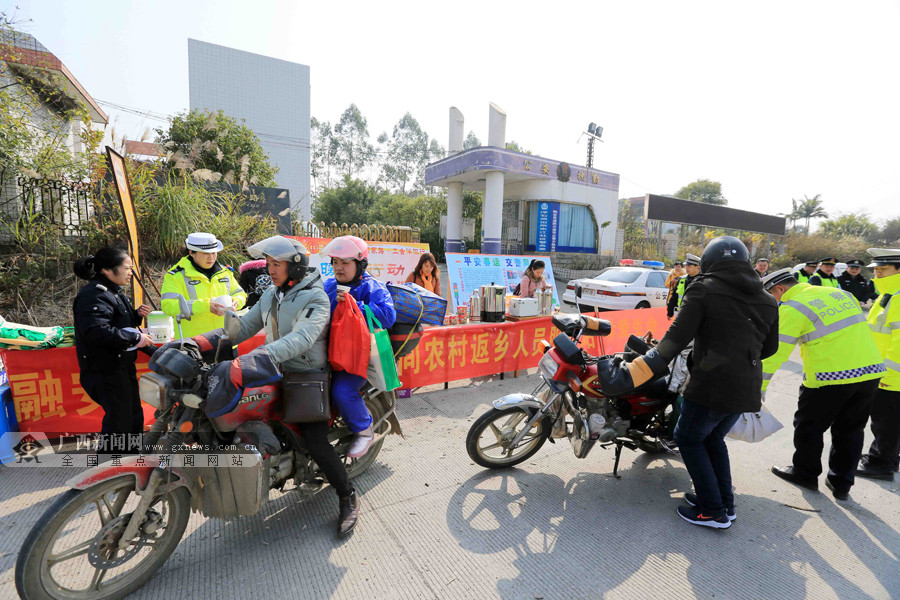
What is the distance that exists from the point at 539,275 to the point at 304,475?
4.38m

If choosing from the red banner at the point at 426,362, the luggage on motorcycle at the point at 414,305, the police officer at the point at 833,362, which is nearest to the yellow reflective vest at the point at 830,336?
the police officer at the point at 833,362

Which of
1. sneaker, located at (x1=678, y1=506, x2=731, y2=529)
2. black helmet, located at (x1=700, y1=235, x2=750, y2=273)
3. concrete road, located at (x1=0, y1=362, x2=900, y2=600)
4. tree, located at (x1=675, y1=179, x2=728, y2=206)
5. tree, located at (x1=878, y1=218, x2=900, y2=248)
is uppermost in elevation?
tree, located at (x1=675, y1=179, x2=728, y2=206)

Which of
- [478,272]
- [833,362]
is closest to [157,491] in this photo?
[833,362]

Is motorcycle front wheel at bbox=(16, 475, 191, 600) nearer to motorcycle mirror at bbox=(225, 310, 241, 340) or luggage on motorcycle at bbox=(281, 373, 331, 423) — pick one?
luggage on motorcycle at bbox=(281, 373, 331, 423)

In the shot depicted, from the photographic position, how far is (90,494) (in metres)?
1.73

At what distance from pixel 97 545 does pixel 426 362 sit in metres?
3.08

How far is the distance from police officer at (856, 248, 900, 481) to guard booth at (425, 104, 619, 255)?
14410 mm

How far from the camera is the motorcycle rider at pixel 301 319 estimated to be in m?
2.13

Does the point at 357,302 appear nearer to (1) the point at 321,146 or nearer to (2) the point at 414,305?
(2) the point at 414,305

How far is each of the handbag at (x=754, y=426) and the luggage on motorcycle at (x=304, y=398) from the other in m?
2.65

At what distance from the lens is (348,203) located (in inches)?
1190

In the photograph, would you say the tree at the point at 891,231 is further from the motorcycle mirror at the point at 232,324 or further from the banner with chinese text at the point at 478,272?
the motorcycle mirror at the point at 232,324

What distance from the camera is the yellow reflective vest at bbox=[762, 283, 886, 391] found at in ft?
9.20

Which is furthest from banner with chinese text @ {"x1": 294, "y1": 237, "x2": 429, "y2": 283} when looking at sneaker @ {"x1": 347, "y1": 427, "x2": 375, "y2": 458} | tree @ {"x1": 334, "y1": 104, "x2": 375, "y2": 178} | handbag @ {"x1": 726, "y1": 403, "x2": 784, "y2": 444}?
tree @ {"x1": 334, "y1": 104, "x2": 375, "y2": 178}
